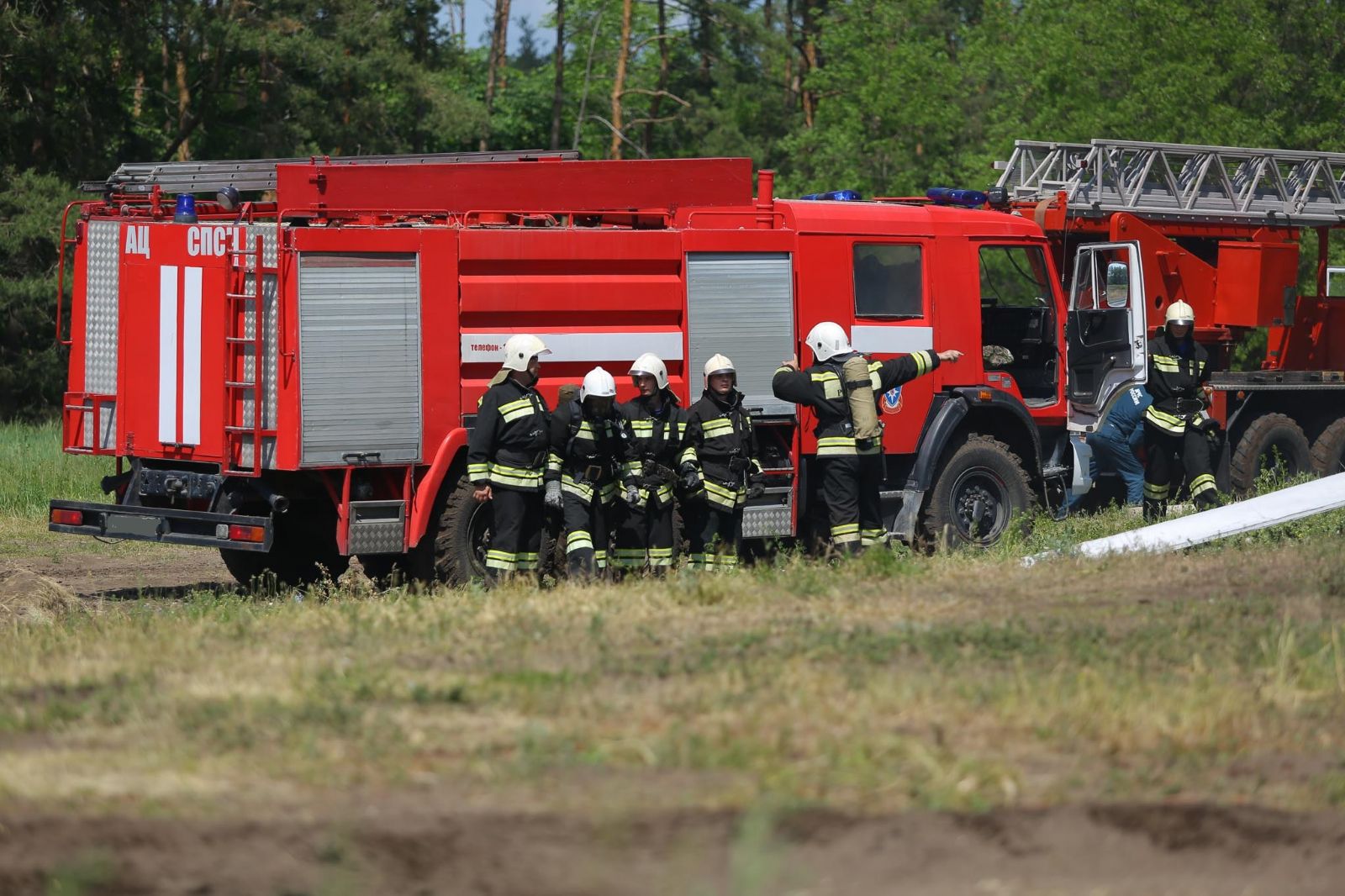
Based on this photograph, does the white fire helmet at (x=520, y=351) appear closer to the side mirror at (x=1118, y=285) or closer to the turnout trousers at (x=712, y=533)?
the turnout trousers at (x=712, y=533)

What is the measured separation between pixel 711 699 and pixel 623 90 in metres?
36.0

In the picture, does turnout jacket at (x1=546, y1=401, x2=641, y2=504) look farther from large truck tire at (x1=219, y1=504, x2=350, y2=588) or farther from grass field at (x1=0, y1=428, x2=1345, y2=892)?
large truck tire at (x1=219, y1=504, x2=350, y2=588)

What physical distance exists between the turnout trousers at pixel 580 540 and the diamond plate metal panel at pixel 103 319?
9.33 feet

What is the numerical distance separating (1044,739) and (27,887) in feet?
10.5

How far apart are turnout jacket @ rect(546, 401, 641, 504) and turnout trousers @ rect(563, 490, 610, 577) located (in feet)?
0.16

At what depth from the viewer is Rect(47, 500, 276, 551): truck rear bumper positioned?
385 inches

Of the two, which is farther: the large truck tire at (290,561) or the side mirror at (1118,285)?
the side mirror at (1118,285)

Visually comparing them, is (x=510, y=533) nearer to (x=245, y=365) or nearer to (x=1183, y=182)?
(x=245, y=365)

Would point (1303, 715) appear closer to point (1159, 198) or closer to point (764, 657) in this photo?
point (764, 657)

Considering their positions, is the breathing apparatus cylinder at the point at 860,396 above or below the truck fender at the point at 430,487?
above

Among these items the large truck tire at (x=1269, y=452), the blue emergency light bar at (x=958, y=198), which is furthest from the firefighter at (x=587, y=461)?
the large truck tire at (x=1269, y=452)

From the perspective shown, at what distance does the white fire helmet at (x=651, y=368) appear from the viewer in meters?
10.4

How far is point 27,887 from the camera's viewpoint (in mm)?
4570

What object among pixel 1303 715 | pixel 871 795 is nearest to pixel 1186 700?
pixel 1303 715
